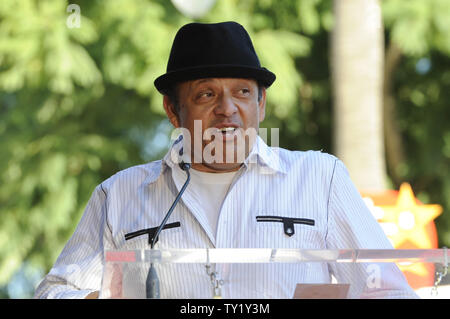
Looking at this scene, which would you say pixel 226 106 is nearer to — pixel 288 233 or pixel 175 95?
pixel 175 95

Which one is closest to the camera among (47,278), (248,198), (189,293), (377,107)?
(189,293)

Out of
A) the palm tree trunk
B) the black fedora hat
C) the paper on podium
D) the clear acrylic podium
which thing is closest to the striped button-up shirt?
the black fedora hat

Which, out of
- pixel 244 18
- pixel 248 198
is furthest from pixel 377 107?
pixel 248 198

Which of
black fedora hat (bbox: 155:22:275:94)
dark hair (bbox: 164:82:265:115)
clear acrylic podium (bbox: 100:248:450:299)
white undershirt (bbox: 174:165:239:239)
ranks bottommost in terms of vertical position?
clear acrylic podium (bbox: 100:248:450:299)

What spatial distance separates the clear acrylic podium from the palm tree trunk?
399 centimetres

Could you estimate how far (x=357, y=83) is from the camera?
5824mm

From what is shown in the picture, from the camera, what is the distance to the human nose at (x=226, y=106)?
2.27 meters

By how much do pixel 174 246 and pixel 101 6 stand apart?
14.6ft

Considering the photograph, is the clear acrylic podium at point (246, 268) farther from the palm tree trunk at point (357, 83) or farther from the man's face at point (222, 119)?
the palm tree trunk at point (357, 83)

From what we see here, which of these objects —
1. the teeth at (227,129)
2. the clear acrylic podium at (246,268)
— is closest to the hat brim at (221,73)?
the teeth at (227,129)

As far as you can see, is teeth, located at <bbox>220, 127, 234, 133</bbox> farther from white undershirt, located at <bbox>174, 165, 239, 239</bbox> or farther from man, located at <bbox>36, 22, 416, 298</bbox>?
white undershirt, located at <bbox>174, 165, 239, 239</bbox>

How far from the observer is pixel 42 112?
22.6 feet

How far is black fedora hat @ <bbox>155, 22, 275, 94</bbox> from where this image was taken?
229 centimetres

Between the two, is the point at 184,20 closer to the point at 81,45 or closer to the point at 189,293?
the point at 81,45
